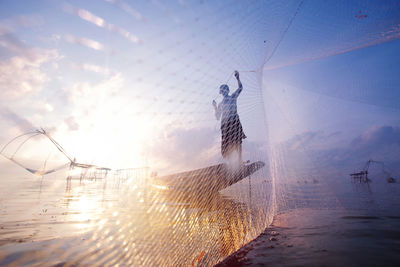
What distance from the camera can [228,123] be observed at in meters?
4.02

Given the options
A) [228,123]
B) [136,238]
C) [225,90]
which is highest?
[225,90]

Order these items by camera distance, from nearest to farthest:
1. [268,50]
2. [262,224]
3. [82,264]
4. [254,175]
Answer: [82,264] → [262,224] → [254,175] → [268,50]

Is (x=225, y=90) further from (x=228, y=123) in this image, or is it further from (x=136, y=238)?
(x=136, y=238)

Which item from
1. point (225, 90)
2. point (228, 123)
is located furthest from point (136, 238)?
point (225, 90)

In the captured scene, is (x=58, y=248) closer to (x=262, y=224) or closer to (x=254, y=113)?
(x=262, y=224)

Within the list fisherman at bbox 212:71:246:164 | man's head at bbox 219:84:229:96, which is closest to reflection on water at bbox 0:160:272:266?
fisherman at bbox 212:71:246:164

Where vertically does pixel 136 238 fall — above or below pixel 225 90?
below

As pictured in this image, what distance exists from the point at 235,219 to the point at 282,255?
1.60 meters

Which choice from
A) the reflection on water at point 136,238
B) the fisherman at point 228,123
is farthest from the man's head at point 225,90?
the reflection on water at point 136,238

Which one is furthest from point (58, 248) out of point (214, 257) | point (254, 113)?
point (254, 113)

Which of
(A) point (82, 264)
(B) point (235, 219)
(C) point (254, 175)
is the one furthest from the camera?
(C) point (254, 175)

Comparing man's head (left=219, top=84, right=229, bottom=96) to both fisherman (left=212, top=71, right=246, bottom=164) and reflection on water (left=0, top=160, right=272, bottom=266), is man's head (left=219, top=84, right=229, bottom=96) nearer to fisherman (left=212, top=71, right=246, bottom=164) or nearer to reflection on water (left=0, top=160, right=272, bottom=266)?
fisherman (left=212, top=71, right=246, bottom=164)

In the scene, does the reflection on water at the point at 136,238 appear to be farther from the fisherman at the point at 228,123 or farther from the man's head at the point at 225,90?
the man's head at the point at 225,90

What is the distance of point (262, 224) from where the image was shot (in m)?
3.22
